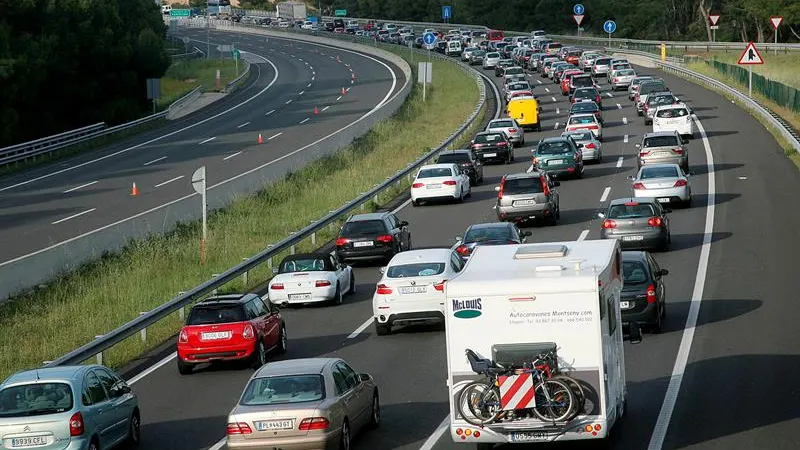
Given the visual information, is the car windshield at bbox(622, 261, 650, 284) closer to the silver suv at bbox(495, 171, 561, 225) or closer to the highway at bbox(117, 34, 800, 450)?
the highway at bbox(117, 34, 800, 450)

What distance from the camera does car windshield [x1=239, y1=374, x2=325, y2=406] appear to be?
56.6 ft

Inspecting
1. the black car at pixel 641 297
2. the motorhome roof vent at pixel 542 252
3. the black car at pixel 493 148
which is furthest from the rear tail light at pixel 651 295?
the black car at pixel 493 148

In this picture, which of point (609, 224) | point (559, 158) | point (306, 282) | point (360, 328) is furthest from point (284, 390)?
point (559, 158)

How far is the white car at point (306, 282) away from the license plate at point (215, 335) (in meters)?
6.45

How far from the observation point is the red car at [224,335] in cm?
2386

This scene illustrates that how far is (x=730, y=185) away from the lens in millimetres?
45469

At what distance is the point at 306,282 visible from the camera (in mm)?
30266

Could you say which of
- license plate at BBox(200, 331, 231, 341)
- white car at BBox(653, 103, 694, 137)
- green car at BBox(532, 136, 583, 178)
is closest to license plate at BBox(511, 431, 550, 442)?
license plate at BBox(200, 331, 231, 341)

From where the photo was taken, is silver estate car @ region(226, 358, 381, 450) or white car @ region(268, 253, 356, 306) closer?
silver estate car @ region(226, 358, 381, 450)

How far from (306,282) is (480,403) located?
47.7 ft

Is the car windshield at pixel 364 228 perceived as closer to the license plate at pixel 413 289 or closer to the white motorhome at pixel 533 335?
the license plate at pixel 413 289

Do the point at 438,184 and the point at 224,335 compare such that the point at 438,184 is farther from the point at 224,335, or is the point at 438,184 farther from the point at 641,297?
the point at 224,335

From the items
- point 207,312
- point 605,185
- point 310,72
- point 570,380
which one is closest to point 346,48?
point 310,72

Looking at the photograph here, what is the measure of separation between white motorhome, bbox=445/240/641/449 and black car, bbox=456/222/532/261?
48.1 feet
